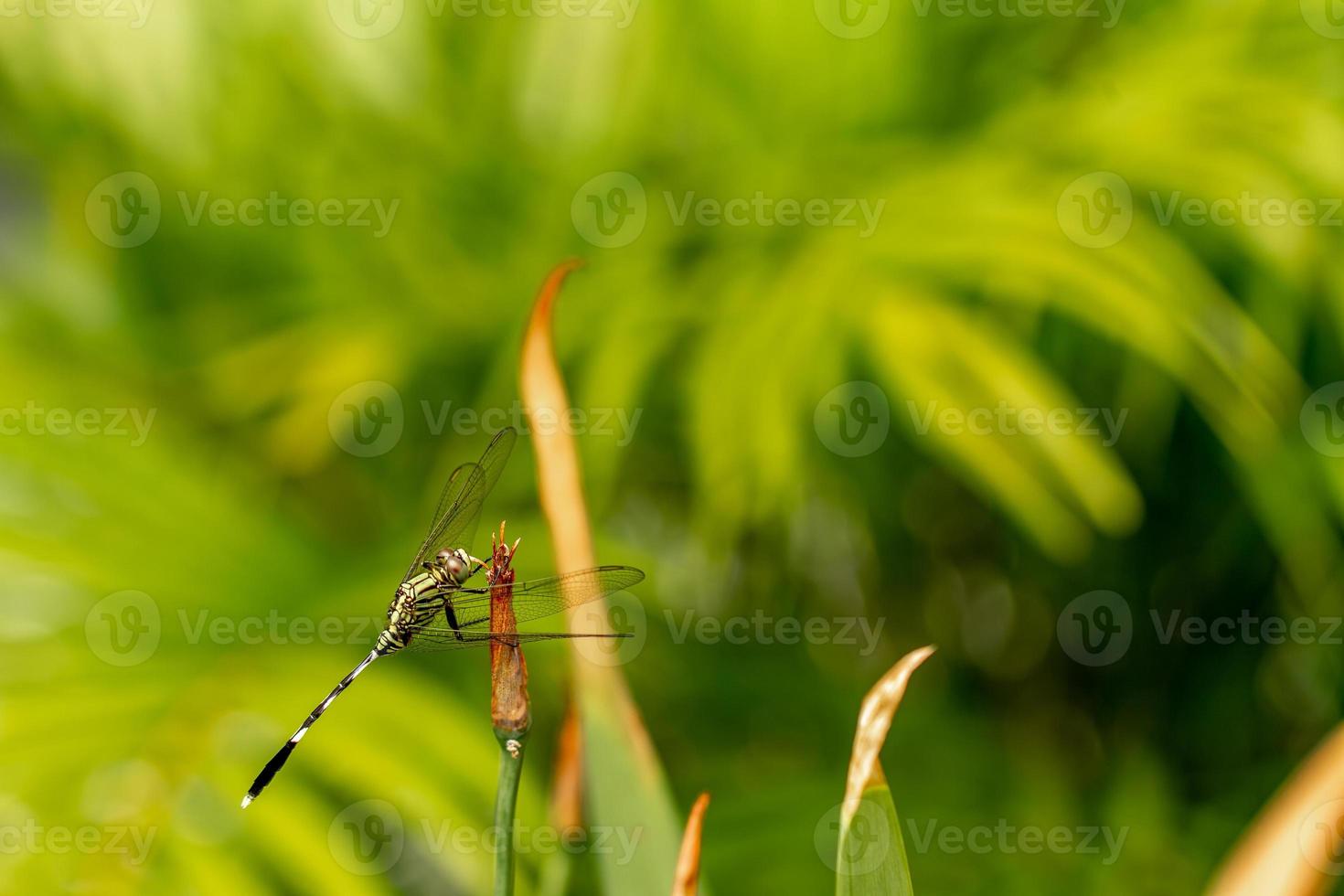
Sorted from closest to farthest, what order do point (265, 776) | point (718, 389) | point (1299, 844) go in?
point (1299, 844) → point (265, 776) → point (718, 389)

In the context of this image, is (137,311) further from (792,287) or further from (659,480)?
(792,287)

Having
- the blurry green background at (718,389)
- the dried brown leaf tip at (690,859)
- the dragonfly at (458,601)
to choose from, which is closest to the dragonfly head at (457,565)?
the dragonfly at (458,601)

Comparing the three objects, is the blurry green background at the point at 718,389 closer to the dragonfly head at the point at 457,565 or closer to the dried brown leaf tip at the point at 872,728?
the dragonfly head at the point at 457,565

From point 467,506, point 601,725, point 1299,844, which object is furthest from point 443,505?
point 1299,844

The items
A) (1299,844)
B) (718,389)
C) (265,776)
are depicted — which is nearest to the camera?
(1299,844)

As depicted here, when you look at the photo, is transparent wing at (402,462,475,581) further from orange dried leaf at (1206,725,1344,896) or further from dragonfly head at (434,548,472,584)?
orange dried leaf at (1206,725,1344,896)

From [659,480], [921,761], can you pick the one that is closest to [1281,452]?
[921,761]

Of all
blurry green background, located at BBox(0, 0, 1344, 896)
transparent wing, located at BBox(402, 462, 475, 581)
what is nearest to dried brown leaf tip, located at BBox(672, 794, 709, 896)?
transparent wing, located at BBox(402, 462, 475, 581)

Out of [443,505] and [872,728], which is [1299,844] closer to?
[872,728]
